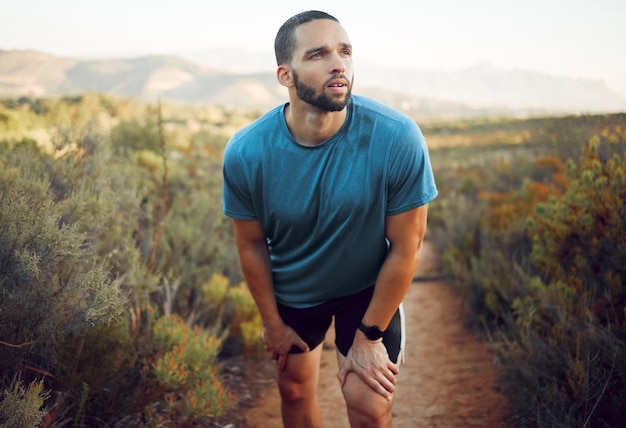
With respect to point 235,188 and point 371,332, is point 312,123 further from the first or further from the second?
point 371,332

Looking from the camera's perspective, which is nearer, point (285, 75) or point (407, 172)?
point (407, 172)

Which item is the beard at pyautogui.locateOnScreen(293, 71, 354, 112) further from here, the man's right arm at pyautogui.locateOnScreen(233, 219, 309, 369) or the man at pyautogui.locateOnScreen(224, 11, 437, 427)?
the man's right arm at pyautogui.locateOnScreen(233, 219, 309, 369)

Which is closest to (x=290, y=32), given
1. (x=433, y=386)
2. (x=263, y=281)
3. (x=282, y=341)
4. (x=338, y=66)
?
(x=338, y=66)

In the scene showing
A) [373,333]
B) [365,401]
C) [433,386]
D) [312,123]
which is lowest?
[433,386]

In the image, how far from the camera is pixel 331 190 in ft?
7.36

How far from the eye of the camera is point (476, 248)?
674 cm

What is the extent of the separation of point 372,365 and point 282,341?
52cm

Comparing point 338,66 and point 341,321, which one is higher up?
point 338,66

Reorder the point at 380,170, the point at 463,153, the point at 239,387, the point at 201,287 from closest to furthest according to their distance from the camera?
the point at 380,170, the point at 239,387, the point at 201,287, the point at 463,153

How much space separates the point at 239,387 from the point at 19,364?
6.90 feet

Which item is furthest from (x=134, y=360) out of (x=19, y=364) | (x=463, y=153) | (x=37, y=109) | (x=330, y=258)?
(x=463, y=153)

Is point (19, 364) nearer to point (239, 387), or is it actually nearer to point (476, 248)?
point (239, 387)

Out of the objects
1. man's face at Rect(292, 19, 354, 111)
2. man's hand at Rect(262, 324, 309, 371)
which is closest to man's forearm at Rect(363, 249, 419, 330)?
man's hand at Rect(262, 324, 309, 371)

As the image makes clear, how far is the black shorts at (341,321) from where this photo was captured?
96.5 inches
